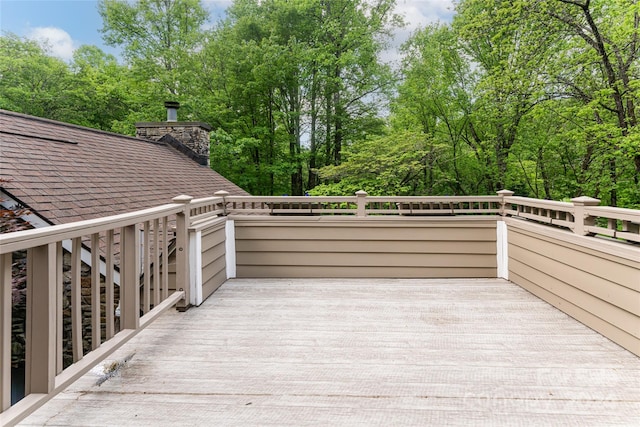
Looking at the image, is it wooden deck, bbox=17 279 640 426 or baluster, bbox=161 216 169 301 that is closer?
wooden deck, bbox=17 279 640 426

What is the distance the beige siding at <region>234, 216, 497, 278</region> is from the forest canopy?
3.22 m

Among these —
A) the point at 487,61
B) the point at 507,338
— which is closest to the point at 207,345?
the point at 507,338

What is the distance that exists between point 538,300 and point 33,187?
4.88 m

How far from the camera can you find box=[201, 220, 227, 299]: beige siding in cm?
336

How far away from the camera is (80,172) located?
4.52 meters

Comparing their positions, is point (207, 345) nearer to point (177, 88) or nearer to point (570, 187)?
point (570, 187)

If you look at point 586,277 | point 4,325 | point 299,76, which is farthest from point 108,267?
point 299,76

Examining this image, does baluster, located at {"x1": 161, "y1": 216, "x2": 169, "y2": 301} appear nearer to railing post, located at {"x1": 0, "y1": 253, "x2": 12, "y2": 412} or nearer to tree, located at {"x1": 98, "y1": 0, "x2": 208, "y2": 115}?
railing post, located at {"x1": 0, "y1": 253, "x2": 12, "y2": 412}

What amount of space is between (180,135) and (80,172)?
4.91m

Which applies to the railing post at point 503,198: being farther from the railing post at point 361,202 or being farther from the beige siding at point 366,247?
the railing post at point 361,202

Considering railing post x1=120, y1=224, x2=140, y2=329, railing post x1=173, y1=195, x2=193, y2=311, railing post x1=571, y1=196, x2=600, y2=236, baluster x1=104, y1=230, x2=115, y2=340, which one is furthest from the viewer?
railing post x1=173, y1=195, x2=193, y2=311

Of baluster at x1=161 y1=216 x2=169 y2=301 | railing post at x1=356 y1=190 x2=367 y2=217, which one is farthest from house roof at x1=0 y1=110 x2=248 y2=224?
railing post at x1=356 y1=190 x2=367 y2=217

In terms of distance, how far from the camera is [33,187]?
136 inches

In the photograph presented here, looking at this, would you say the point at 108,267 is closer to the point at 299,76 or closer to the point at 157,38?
the point at 299,76
